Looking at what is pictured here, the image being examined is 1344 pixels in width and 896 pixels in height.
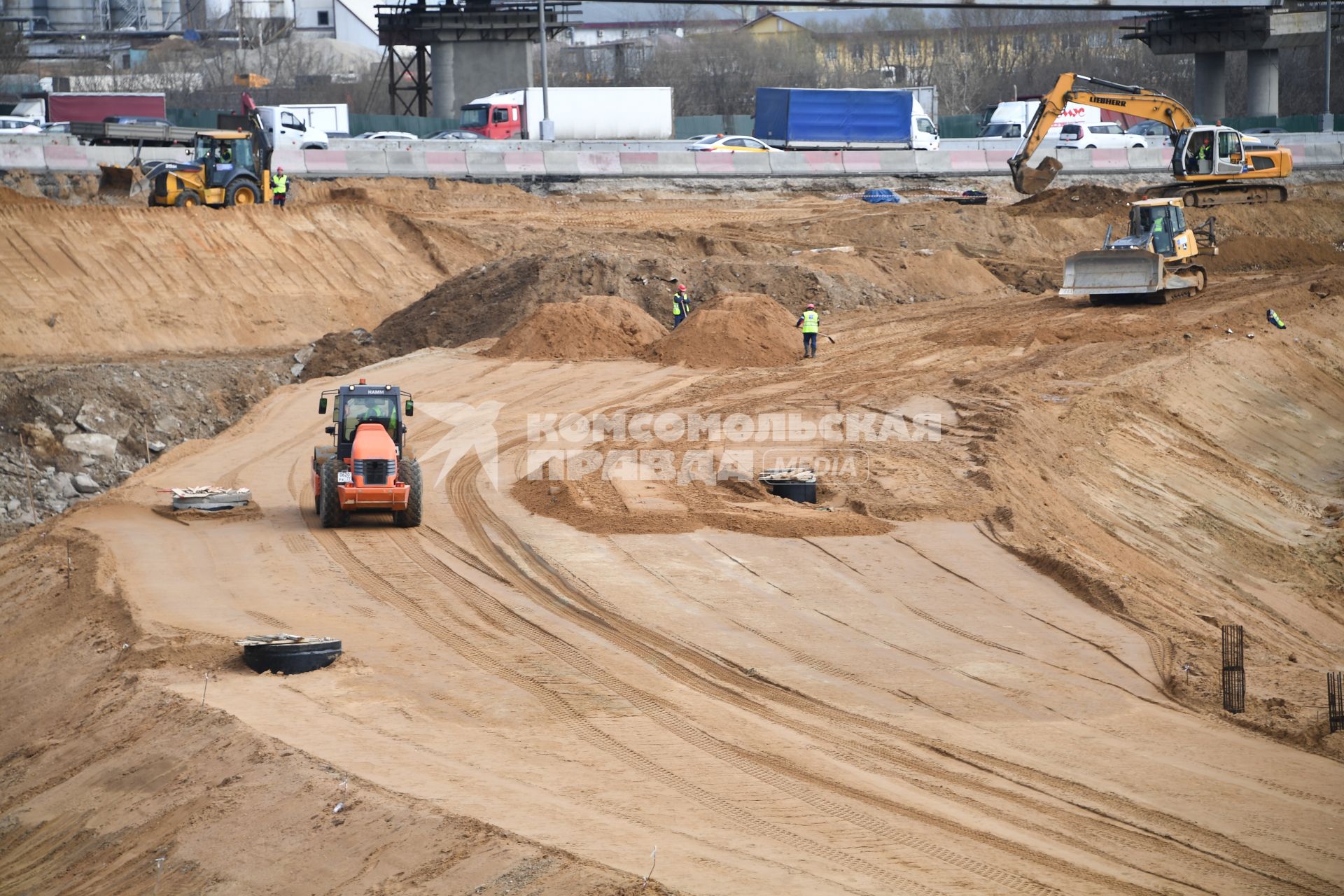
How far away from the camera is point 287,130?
48000 millimetres

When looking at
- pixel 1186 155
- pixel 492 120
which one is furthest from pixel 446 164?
pixel 1186 155

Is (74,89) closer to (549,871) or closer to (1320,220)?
(1320,220)

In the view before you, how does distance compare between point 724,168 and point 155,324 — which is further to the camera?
point 724,168

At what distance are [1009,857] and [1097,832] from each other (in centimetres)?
78

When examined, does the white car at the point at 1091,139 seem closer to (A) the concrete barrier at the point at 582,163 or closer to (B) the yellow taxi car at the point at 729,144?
(B) the yellow taxi car at the point at 729,144

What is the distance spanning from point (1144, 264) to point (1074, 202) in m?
13.5

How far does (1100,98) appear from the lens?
1414 inches

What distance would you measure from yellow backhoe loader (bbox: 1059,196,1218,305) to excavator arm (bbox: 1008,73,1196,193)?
4.17 metres

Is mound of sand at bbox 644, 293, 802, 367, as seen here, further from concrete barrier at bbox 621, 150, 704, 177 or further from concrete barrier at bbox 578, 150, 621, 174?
concrete barrier at bbox 621, 150, 704, 177

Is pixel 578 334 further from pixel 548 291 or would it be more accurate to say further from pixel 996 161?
pixel 996 161

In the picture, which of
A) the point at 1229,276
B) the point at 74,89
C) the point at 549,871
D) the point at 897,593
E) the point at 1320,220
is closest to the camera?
the point at 549,871

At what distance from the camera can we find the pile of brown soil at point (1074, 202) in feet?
136

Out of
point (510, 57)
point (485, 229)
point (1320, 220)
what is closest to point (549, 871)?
point (485, 229)

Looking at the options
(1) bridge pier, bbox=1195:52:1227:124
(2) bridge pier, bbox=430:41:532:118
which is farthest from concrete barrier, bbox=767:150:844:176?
(1) bridge pier, bbox=1195:52:1227:124
